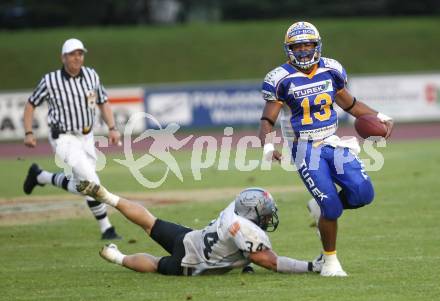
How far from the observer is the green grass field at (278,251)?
23.8 feet

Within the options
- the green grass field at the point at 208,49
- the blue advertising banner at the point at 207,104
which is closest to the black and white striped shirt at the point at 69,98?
the blue advertising banner at the point at 207,104

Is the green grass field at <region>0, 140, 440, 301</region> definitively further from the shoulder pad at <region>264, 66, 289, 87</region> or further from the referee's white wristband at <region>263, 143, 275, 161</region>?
the shoulder pad at <region>264, 66, 289, 87</region>

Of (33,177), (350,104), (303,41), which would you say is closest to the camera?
(303,41)

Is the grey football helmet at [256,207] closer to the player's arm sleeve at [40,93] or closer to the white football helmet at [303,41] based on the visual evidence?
the white football helmet at [303,41]

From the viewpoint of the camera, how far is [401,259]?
337 inches

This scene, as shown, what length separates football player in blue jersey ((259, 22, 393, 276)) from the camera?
777cm

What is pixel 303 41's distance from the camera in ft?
26.2

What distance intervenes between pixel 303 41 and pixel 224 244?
68.0 inches

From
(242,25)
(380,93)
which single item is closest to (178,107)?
(380,93)

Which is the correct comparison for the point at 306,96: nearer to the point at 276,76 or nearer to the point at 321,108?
the point at 321,108

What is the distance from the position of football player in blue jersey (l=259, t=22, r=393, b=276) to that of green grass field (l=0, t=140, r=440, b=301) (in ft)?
1.80

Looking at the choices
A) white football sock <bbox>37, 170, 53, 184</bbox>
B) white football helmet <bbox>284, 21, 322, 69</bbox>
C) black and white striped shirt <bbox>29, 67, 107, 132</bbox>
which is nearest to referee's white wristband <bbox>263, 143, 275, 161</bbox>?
white football helmet <bbox>284, 21, 322, 69</bbox>

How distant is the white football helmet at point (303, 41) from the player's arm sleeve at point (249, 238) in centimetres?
140
